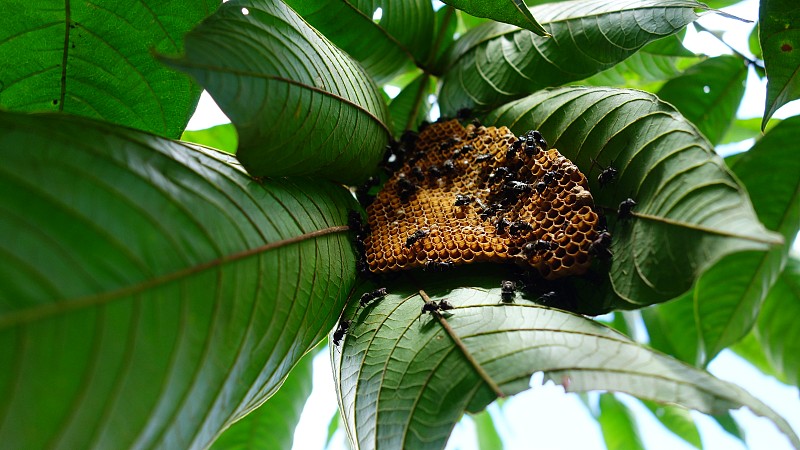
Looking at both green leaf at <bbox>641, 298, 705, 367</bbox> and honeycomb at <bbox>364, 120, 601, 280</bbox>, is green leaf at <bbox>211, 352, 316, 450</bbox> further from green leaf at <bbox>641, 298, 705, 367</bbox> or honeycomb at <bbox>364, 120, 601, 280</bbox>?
green leaf at <bbox>641, 298, 705, 367</bbox>

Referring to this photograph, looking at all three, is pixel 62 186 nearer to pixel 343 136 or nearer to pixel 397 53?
pixel 343 136

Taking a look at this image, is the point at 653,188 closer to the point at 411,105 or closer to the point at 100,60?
the point at 411,105

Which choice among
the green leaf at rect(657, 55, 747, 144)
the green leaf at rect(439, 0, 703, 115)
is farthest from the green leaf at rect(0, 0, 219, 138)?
the green leaf at rect(657, 55, 747, 144)

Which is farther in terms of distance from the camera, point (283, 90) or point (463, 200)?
point (463, 200)

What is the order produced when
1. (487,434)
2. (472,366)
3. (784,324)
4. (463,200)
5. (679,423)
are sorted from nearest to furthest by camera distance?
(472,366)
(463,200)
(784,324)
(679,423)
(487,434)

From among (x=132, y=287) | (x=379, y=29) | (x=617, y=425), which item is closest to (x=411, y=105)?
(x=379, y=29)

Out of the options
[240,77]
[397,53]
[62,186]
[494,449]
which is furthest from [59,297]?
[494,449]
